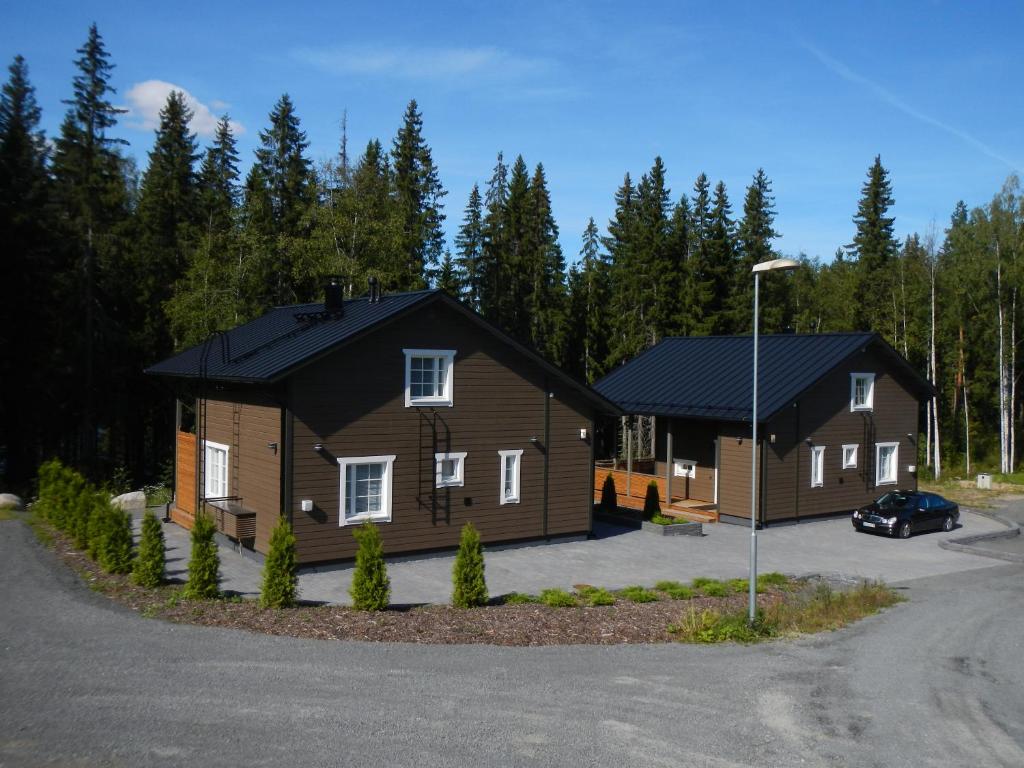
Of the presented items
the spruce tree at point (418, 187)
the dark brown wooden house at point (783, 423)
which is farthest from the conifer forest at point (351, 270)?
the dark brown wooden house at point (783, 423)

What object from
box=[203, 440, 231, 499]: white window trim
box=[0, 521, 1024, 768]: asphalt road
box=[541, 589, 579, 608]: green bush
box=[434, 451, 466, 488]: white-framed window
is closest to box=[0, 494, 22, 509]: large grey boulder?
box=[203, 440, 231, 499]: white window trim

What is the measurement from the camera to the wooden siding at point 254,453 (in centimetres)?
1981

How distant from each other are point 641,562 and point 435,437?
6.31m

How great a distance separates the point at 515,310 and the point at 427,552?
30.1 meters

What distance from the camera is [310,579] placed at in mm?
19062

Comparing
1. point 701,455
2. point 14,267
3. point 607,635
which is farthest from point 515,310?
point 607,635

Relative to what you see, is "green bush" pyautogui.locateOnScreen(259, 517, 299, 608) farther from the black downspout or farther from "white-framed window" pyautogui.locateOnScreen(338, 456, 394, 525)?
the black downspout

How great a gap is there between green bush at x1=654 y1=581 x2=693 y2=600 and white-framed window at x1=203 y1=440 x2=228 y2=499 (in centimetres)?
1171

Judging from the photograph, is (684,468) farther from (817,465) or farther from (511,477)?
(511,477)

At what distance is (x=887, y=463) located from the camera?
107 ft

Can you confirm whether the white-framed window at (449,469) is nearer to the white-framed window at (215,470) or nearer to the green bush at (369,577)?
the white-framed window at (215,470)

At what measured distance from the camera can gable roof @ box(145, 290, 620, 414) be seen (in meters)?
20.0

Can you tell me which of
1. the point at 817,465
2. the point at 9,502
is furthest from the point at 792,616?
the point at 9,502

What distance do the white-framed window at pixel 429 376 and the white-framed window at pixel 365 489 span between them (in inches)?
69.1
